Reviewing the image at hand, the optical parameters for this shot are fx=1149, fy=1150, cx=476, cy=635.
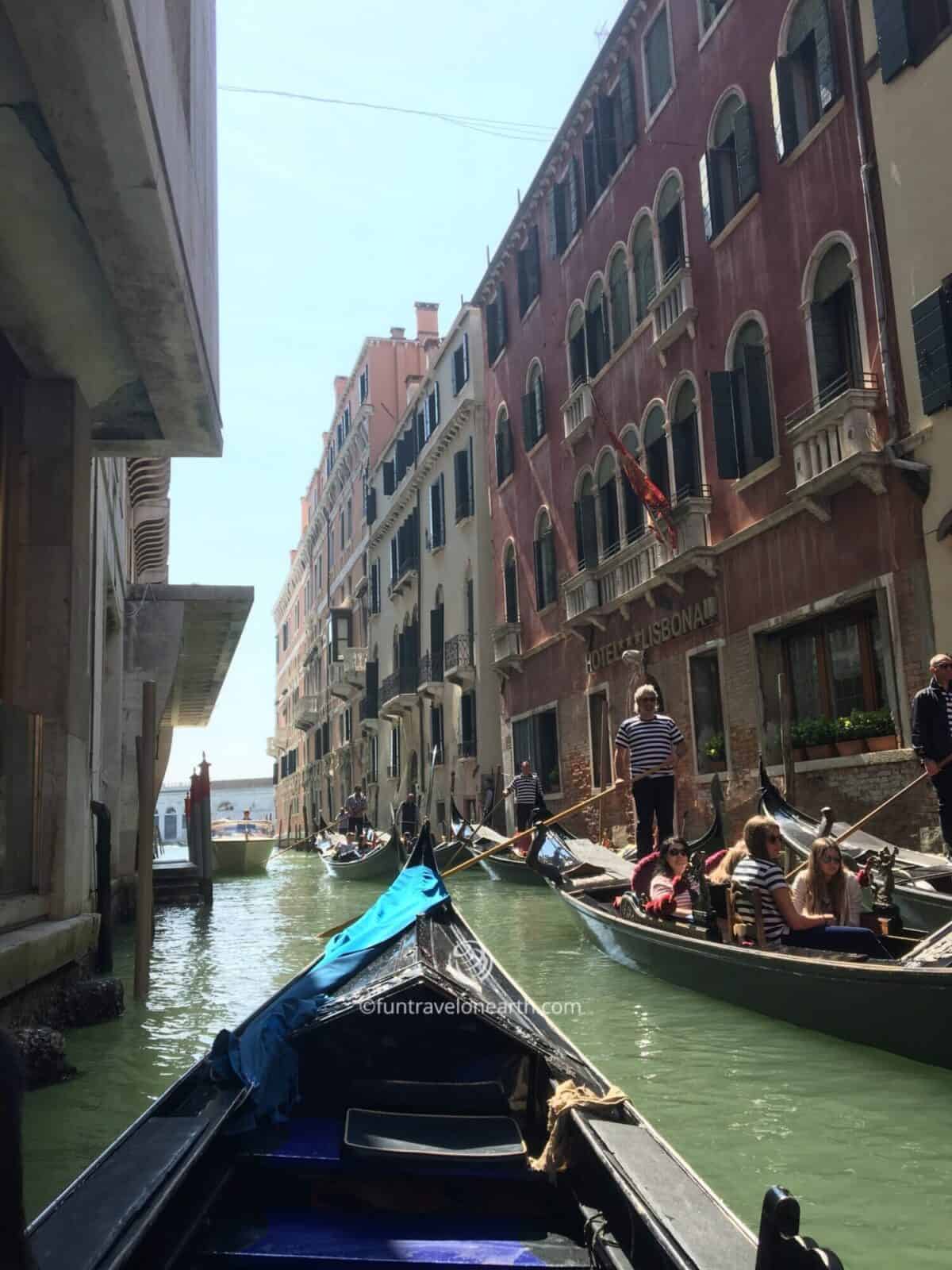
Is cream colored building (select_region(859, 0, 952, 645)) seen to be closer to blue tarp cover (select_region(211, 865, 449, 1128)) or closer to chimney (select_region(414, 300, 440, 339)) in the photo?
blue tarp cover (select_region(211, 865, 449, 1128))

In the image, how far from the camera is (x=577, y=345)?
15320 millimetres

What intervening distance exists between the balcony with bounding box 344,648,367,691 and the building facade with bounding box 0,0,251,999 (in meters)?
22.1

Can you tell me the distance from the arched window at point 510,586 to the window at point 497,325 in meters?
3.39

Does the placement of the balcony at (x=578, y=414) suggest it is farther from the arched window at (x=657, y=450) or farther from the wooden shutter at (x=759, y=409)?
the wooden shutter at (x=759, y=409)

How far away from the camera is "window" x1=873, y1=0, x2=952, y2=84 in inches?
320

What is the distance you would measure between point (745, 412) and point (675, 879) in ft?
16.6

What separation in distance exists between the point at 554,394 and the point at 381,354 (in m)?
14.8

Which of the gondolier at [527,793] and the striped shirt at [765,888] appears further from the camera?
the gondolier at [527,793]

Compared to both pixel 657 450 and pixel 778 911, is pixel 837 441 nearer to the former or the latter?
pixel 657 450

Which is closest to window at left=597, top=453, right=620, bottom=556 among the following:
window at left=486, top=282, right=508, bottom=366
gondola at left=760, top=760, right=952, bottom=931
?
window at left=486, top=282, right=508, bottom=366

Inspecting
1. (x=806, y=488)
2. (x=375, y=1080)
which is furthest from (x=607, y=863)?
(x=375, y=1080)

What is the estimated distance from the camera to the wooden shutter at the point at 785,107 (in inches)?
389

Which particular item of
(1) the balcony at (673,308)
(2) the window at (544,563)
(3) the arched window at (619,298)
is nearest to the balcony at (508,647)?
(2) the window at (544,563)

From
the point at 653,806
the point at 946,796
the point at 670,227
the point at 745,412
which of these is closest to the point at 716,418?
the point at 745,412
